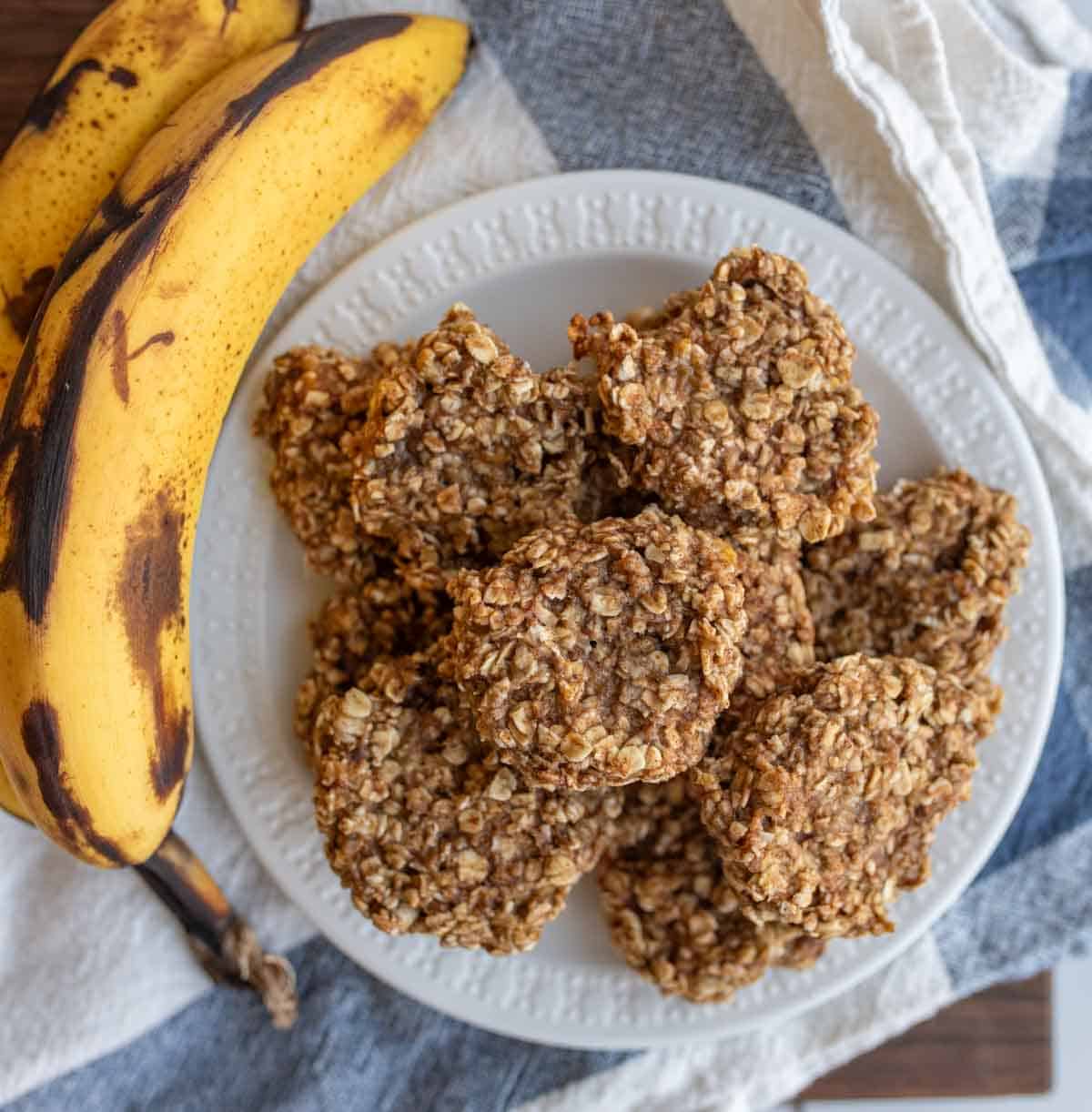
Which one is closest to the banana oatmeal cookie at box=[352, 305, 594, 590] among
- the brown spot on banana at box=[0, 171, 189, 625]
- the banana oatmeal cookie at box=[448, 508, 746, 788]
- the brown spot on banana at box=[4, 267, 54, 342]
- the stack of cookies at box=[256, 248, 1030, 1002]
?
the stack of cookies at box=[256, 248, 1030, 1002]

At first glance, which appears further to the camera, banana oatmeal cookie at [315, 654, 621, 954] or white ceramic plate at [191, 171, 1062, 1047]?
white ceramic plate at [191, 171, 1062, 1047]

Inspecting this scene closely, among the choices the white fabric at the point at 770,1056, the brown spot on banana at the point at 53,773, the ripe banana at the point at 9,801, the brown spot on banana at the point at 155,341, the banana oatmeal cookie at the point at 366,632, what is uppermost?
the brown spot on banana at the point at 155,341

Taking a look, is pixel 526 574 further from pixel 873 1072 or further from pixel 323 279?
pixel 873 1072

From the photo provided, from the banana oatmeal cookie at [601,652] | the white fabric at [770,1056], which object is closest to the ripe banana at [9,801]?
the banana oatmeal cookie at [601,652]

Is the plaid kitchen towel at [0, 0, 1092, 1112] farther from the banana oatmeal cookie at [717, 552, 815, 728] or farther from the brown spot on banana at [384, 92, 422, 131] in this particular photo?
the banana oatmeal cookie at [717, 552, 815, 728]

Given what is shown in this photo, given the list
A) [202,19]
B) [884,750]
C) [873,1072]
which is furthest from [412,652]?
[873,1072]

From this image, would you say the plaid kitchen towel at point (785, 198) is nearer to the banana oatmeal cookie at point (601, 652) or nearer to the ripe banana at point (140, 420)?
Answer: the ripe banana at point (140, 420)
